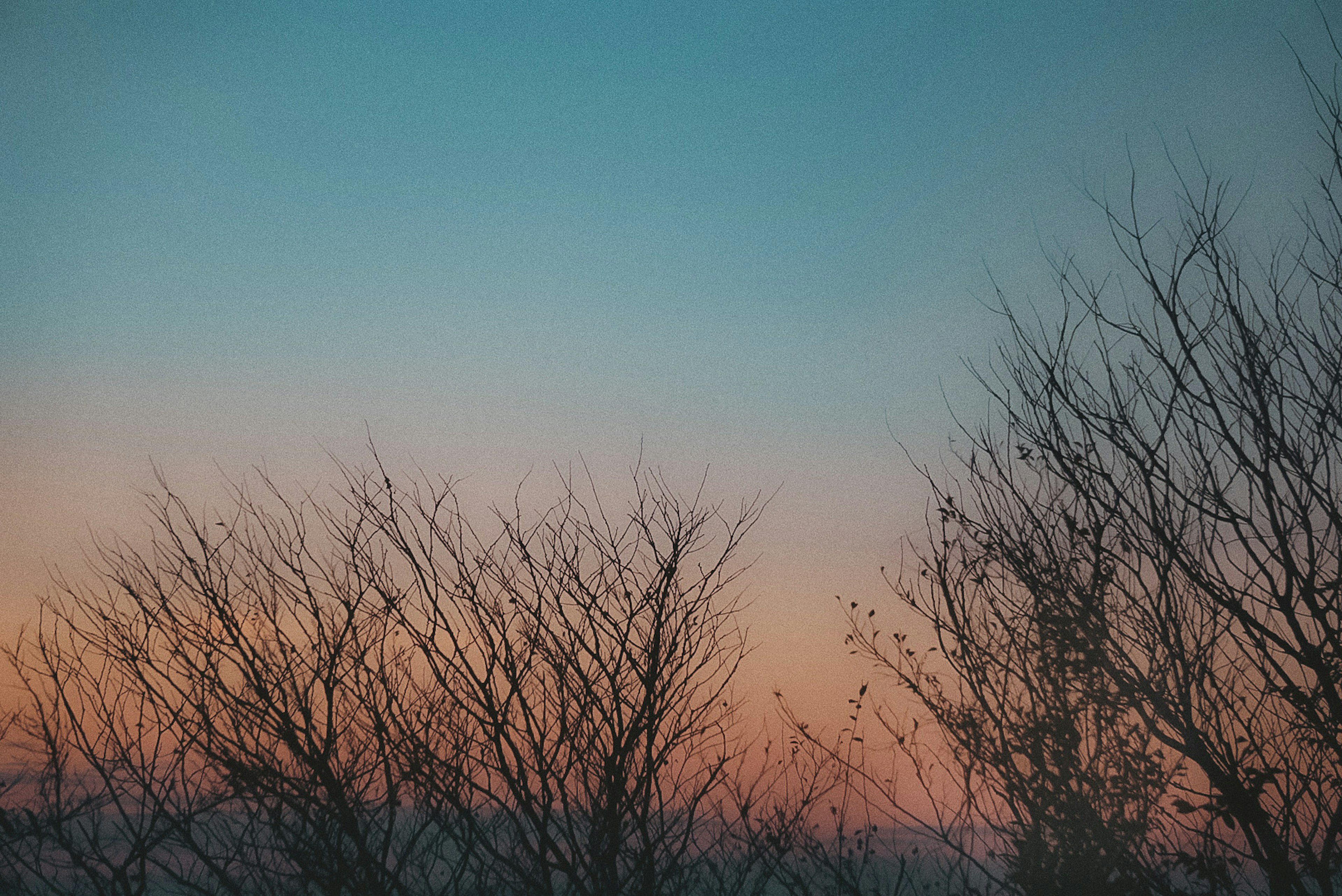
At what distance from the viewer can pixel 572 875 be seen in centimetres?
496

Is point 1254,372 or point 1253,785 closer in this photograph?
point 1254,372

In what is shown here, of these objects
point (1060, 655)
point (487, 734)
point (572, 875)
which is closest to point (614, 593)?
point (487, 734)

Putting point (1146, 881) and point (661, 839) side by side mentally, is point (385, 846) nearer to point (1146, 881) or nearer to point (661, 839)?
point (661, 839)

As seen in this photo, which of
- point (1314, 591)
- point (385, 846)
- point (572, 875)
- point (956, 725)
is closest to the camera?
point (1314, 591)

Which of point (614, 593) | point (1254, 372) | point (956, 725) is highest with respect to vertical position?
point (1254, 372)

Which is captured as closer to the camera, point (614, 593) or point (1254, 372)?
point (1254, 372)

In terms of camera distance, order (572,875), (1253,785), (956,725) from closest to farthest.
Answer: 1. (1253,785)
2. (572,875)
3. (956,725)

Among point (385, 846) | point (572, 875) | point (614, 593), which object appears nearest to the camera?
point (572, 875)

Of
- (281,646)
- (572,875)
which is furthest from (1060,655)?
(281,646)

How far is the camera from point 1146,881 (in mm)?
5266

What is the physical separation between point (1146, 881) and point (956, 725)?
157 centimetres

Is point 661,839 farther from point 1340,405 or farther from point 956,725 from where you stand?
point 1340,405

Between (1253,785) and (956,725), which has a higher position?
(956,725)

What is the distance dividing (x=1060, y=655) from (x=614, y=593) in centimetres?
287
